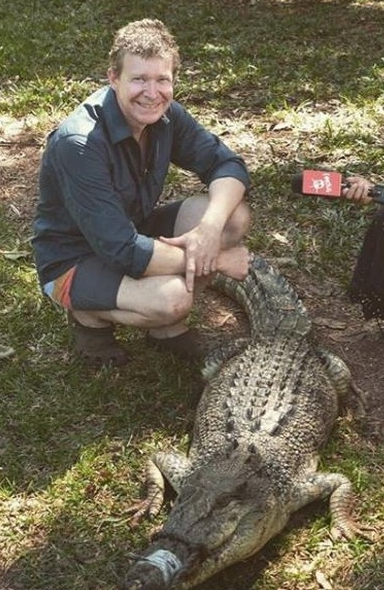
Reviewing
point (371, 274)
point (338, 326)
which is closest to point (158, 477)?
point (371, 274)

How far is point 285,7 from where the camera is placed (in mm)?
9406

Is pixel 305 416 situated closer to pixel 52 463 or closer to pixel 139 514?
pixel 139 514

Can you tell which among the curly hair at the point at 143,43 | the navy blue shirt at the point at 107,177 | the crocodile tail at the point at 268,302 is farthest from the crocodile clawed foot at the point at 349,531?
the curly hair at the point at 143,43

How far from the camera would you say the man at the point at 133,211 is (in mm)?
4016

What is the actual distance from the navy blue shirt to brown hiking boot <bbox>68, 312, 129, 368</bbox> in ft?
1.10

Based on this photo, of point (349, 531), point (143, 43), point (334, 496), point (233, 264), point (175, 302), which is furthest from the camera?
point (233, 264)

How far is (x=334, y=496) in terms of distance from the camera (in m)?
3.77

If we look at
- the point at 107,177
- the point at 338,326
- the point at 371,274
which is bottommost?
the point at 338,326

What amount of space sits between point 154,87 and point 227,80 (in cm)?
370

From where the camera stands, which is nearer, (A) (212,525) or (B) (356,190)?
(A) (212,525)

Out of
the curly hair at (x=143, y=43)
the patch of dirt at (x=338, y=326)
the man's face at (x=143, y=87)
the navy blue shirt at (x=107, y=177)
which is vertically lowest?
the patch of dirt at (x=338, y=326)

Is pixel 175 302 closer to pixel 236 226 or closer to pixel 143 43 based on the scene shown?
pixel 236 226

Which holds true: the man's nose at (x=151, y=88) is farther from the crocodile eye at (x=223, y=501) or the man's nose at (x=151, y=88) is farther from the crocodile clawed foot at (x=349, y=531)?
the crocodile clawed foot at (x=349, y=531)

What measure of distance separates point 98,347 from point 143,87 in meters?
1.28
